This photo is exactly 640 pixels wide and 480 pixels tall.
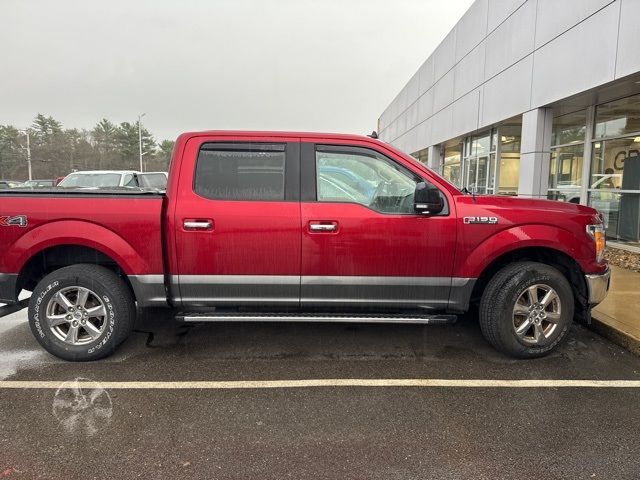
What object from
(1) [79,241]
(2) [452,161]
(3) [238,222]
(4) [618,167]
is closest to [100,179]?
(1) [79,241]

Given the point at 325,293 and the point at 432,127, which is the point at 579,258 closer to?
the point at 325,293

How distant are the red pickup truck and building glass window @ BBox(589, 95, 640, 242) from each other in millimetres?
6222

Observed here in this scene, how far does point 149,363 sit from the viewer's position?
3.93m

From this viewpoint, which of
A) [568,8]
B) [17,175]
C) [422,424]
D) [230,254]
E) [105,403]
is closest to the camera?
[422,424]

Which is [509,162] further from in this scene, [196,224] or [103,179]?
[196,224]

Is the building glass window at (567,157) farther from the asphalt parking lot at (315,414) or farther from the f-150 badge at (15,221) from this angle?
the f-150 badge at (15,221)

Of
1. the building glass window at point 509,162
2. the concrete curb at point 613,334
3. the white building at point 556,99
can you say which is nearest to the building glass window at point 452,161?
the white building at point 556,99

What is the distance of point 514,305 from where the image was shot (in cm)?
388

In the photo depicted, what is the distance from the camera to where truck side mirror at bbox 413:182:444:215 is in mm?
3666

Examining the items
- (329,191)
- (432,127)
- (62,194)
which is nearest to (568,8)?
(329,191)

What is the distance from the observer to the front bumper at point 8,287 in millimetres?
3832

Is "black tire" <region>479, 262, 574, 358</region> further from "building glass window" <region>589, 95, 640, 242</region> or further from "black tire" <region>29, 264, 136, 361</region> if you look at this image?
"building glass window" <region>589, 95, 640, 242</region>

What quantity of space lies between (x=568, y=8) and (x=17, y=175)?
75.1m

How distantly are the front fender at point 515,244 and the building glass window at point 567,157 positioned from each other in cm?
765
